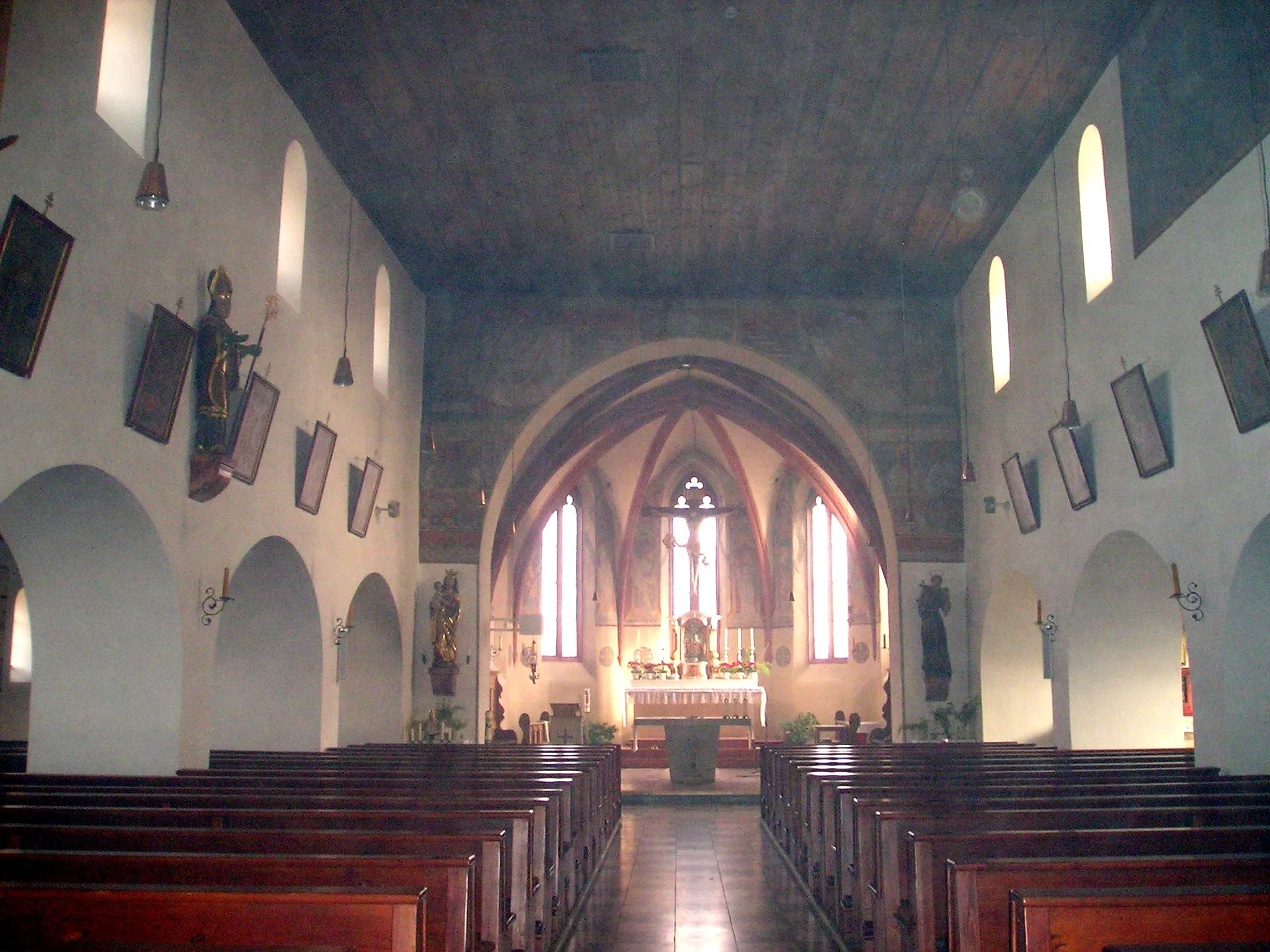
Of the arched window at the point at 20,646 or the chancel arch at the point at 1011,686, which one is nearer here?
the arched window at the point at 20,646

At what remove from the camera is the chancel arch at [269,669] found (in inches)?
473

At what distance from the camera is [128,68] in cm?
819

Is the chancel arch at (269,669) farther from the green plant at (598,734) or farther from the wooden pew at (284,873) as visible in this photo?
the green plant at (598,734)

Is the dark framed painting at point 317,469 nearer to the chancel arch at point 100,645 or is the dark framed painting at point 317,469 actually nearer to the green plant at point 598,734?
the chancel arch at point 100,645

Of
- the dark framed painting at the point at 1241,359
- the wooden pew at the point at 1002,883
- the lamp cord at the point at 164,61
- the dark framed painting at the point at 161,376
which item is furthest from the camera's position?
the lamp cord at the point at 164,61

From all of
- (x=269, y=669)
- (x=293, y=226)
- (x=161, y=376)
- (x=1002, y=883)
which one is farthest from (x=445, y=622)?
(x=1002, y=883)

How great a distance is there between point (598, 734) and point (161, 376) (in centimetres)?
1532

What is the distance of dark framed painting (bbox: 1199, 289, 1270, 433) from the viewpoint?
25.5ft

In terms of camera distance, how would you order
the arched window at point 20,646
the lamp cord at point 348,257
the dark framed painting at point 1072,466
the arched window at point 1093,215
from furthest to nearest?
the arched window at point 20,646 < the lamp cord at point 348,257 < the dark framed painting at point 1072,466 < the arched window at point 1093,215

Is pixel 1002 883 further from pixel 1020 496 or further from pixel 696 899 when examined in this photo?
pixel 1020 496

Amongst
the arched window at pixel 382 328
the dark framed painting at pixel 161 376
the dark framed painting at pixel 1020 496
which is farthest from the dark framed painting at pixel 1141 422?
the arched window at pixel 382 328

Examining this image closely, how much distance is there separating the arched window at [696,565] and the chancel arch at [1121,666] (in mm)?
15045

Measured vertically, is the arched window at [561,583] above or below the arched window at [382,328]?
below

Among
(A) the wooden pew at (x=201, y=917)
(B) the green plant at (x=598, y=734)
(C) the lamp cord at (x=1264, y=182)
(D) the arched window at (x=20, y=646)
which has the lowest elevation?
(B) the green plant at (x=598, y=734)
